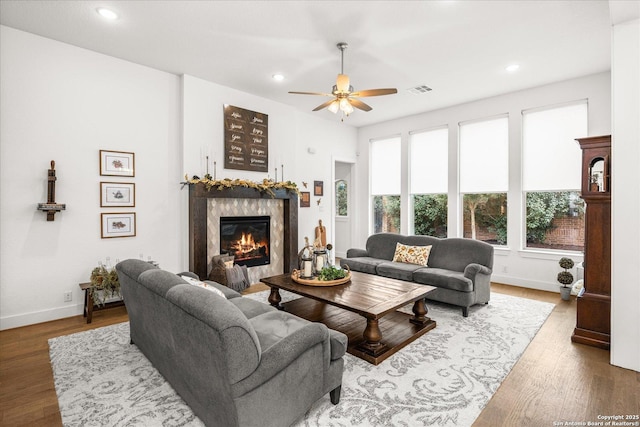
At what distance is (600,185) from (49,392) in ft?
17.2

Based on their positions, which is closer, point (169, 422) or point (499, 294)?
point (169, 422)

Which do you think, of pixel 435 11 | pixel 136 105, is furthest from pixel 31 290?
pixel 435 11

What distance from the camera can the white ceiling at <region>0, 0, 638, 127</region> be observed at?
3113 millimetres

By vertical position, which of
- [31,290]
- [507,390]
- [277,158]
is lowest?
[507,390]

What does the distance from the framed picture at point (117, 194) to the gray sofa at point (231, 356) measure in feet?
7.38

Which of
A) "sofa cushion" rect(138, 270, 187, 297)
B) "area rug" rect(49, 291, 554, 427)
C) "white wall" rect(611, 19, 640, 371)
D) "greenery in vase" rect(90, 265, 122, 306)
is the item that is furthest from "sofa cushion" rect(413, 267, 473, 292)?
"greenery in vase" rect(90, 265, 122, 306)

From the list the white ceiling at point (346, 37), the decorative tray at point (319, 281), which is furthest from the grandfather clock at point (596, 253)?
the decorative tray at point (319, 281)

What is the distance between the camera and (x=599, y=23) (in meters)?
3.38

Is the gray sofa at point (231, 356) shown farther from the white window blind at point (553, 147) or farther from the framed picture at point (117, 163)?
the white window blind at point (553, 147)

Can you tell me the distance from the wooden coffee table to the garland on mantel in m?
1.78

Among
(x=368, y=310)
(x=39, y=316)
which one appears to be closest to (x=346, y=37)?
(x=368, y=310)

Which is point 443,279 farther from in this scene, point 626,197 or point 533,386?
point 626,197

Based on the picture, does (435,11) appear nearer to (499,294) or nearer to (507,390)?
(507,390)

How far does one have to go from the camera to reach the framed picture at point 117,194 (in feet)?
A: 13.4
